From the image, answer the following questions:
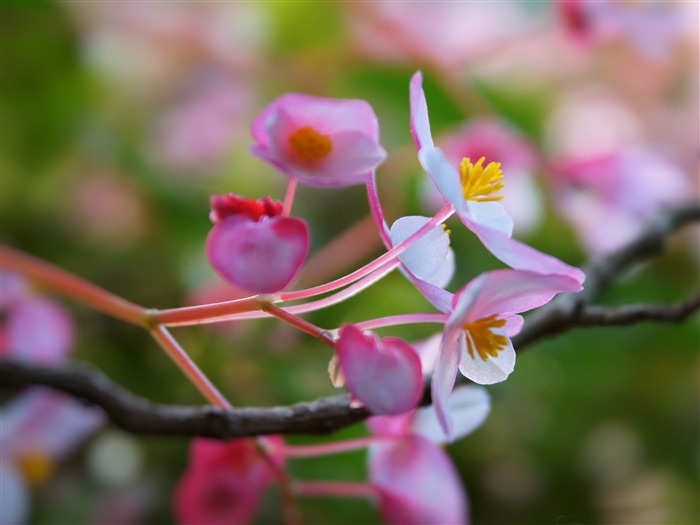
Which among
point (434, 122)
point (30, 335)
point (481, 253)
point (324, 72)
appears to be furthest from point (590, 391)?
point (30, 335)

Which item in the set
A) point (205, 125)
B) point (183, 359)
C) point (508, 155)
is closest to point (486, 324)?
point (183, 359)

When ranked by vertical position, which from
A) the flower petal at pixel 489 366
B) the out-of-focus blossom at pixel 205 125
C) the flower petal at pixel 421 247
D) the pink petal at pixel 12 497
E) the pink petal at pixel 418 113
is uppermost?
the pink petal at pixel 418 113

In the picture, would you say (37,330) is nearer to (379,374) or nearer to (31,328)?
(31,328)

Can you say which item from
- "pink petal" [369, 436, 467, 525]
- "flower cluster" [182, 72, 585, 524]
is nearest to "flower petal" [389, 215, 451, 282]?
"flower cluster" [182, 72, 585, 524]

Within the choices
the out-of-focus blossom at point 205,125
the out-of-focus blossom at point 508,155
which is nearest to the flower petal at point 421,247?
the out-of-focus blossom at point 508,155

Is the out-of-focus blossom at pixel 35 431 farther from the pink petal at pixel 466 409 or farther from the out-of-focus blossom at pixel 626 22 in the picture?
the out-of-focus blossom at pixel 626 22

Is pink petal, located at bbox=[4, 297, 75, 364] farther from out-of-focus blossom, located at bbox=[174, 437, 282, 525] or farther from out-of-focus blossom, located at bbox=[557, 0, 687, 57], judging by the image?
out-of-focus blossom, located at bbox=[557, 0, 687, 57]
